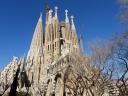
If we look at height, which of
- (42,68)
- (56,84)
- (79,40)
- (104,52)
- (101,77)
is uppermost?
(79,40)

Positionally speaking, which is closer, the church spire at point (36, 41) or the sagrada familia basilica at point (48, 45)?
the sagrada familia basilica at point (48, 45)

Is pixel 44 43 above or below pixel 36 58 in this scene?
above

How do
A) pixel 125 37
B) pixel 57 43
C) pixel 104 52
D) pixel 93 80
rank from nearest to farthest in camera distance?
1. pixel 125 37
2. pixel 104 52
3. pixel 93 80
4. pixel 57 43

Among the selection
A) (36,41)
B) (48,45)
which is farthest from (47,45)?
(36,41)

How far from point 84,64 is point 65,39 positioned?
66.0m

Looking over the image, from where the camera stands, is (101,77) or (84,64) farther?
(84,64)

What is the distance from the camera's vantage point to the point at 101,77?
27.9 metres

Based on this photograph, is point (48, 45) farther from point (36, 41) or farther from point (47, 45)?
point (36, 41)

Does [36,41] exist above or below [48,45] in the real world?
above

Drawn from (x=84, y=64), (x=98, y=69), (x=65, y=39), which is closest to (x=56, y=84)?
(x=84, y=64)

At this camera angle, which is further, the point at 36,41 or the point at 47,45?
the point at 36,41

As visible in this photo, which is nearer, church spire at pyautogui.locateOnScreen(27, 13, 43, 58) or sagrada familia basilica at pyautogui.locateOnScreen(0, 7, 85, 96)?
sagrada familia basilica at pyautogui.locateOnScreen(0, 7, 85, 96)

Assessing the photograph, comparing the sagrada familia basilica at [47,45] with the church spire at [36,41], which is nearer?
the sagrada familia basilica at [47,45]

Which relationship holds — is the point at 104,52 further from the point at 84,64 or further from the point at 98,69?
the point at 84,64
